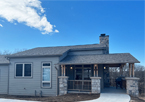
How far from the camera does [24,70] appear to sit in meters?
11.6

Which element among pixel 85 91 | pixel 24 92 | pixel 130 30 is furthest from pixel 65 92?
pixel 130 30

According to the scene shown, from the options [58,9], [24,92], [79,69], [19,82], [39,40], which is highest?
[58,9]

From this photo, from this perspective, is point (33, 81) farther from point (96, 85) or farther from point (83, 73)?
point (96, 85)

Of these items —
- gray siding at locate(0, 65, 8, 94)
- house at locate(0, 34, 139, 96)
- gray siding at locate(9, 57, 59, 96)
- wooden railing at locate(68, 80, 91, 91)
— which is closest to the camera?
wooden railing at locate(68, 80, 91, 91)

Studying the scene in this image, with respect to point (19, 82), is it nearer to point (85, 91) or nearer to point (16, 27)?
point (85, 91)

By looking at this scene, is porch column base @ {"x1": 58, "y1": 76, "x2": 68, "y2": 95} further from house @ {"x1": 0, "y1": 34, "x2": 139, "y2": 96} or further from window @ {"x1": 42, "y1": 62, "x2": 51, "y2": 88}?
window @ {"x1": 42, "y1": 62, "x2": 51, "y2": 88}

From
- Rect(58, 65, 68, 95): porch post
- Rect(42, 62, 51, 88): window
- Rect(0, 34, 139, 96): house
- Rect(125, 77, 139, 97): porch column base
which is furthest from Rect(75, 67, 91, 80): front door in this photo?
Rect(125, 77, 139, 97): porch column base

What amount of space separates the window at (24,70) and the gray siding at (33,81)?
288 millimetres

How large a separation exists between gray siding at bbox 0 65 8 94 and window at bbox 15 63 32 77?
151 centimetres

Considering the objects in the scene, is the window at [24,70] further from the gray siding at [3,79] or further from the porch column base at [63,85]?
the porch column base at [63,85]

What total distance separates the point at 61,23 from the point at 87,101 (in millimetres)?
16119

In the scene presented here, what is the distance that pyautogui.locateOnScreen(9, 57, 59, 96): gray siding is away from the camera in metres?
11.0

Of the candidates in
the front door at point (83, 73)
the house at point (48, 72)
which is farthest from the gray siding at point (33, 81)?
the front door at point (83, 73)

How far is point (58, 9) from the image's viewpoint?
61.8 ft
